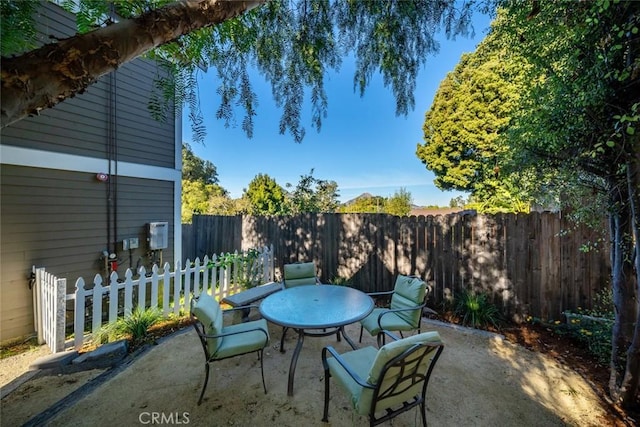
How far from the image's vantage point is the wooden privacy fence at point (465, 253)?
141 inches

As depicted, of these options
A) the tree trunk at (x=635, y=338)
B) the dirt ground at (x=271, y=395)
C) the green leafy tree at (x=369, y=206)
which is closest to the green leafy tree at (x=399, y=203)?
the green leafy tree at (x=369, y=206)

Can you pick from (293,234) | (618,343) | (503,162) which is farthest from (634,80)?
(293,234)

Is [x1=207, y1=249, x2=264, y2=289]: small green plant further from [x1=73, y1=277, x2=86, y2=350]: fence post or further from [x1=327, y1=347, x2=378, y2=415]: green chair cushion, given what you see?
[x1=327, y1=347, x2=378, y2=415]: green chair cushion

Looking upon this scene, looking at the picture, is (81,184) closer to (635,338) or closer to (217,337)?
(217,337)

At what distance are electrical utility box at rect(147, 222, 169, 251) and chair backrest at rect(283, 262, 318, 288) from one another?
2.89 meters

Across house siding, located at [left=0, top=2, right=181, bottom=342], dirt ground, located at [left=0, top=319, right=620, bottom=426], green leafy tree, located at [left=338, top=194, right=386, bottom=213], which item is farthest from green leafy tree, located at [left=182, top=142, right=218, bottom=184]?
dirt ground, located at [left=0, top=319, right=620, bottom=426]

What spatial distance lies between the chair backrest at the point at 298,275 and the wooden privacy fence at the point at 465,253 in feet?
5.30

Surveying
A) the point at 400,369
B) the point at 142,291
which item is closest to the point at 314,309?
the point at 400,369

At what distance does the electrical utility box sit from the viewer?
5.00 metres

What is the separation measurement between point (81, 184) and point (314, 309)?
4.26 m

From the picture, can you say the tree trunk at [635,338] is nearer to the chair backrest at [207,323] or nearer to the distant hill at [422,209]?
the chair backrest at [207,323]

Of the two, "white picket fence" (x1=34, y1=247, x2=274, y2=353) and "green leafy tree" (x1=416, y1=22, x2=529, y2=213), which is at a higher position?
"green leafy tree" (x1=416, y1=22, x2=529, y2=213)

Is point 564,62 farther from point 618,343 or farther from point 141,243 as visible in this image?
point 141,243

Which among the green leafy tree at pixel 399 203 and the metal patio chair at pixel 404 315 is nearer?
the metal patio chair at pixel 404 315
